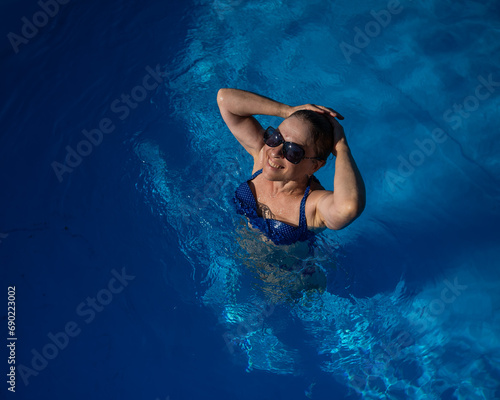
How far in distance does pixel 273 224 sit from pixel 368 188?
2336mm

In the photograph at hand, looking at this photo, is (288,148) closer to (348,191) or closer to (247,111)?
(348,191)

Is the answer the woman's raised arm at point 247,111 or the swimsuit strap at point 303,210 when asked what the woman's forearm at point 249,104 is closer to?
the woman's raised arm at point 247,111

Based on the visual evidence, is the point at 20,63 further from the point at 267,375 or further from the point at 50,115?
the point at 267,375

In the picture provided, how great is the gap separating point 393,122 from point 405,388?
3.24 meters

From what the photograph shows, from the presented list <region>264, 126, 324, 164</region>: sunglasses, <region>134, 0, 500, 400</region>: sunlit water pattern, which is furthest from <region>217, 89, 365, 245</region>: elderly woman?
<region>134, 0, 500, 400</region>: sunlit water pattern

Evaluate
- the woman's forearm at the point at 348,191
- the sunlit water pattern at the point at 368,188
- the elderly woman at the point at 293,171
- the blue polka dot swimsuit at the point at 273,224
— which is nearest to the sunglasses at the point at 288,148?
the elderly woman at the point at 293,171

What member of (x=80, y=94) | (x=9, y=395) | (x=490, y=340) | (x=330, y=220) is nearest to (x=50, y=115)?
(x=80, y=94)

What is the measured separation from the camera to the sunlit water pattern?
4598mm

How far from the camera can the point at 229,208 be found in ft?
16.0

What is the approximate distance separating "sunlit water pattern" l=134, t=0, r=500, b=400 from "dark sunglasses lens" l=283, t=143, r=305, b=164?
1.05 m

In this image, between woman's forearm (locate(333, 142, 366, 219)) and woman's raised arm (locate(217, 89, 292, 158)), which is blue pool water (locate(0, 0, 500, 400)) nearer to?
woman's raised arm (locate(217, 89, 292, 158))

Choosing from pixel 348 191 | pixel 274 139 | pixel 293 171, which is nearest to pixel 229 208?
pixel 293 171

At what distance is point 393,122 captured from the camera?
6016 millimetres

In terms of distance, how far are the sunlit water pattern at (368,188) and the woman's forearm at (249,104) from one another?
110 cm
